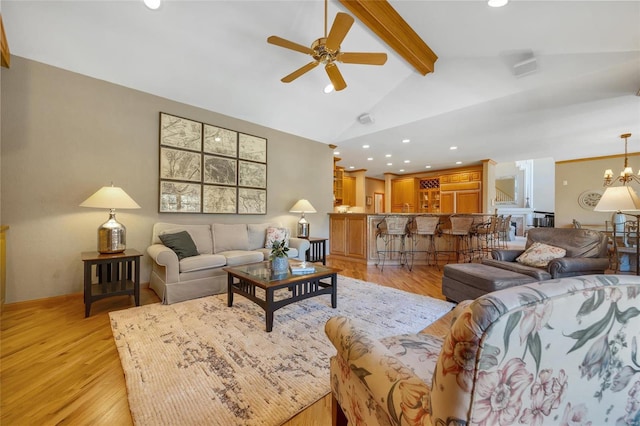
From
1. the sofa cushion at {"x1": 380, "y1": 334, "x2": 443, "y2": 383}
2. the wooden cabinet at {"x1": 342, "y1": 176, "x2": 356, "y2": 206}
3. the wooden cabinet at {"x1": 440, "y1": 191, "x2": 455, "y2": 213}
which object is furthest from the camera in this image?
the wooden cabinet at {"x1": 342, "y1": 176, "x2": 356, "y2": 206}

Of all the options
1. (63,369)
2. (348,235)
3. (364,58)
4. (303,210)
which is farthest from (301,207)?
(63,369)

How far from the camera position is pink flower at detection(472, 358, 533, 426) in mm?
500

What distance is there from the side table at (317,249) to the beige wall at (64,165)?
239cm

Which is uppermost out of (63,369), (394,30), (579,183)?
(394,30)

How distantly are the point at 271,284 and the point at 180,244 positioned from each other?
1.74 m

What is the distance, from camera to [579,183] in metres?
7.14

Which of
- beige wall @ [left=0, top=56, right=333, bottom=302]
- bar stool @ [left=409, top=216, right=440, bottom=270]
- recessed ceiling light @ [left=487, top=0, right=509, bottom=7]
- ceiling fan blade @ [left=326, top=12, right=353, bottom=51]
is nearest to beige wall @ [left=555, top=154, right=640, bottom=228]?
bar stool @ [left=409, top=216, right=440, bottom=270]

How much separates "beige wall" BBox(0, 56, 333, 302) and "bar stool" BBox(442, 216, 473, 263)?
16.2 feet

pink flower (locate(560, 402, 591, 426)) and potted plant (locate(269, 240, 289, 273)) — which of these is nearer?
pink flower (locate(560, 402, 591, 426))

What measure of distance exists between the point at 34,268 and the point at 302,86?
13.7 ft

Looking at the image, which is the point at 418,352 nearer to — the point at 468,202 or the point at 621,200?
the point at 621,200

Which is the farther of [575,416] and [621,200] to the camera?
[621,200]

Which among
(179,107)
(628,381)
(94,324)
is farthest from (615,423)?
(179,107)

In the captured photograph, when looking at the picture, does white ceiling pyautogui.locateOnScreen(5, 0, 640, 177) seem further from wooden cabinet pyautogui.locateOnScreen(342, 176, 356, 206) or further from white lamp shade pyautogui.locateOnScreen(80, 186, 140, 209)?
wooden cabinet pyautogui.locateOnScreen(342, 176, 356, 206)
